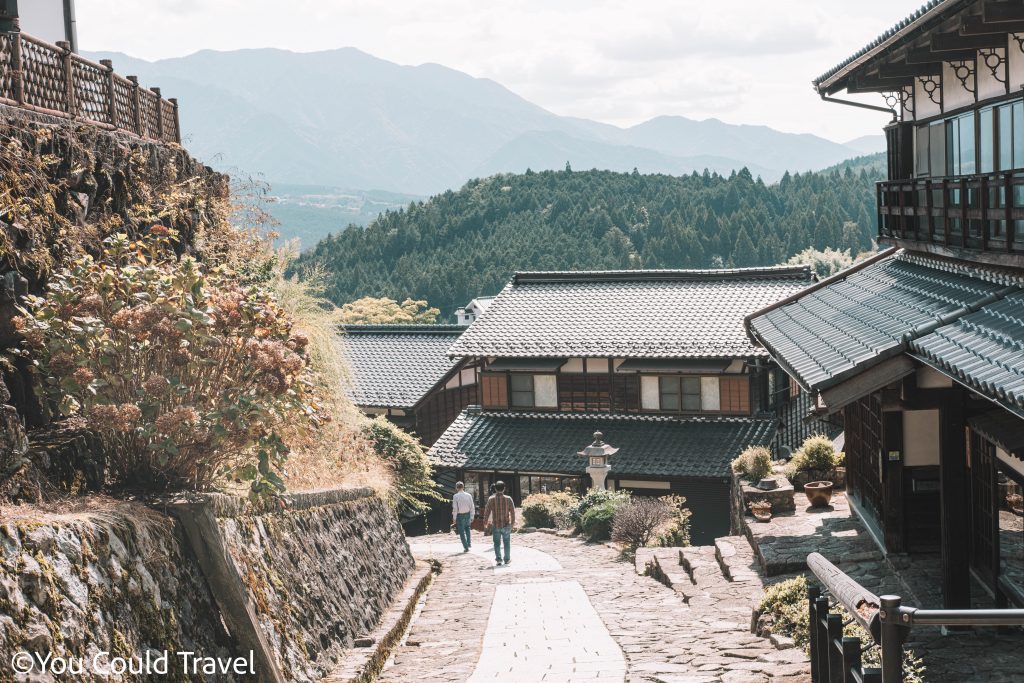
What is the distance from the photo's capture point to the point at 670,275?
33.5 m

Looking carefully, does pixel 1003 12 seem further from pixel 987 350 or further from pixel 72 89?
pixel 72 89

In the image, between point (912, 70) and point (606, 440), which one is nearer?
point (912, 70)

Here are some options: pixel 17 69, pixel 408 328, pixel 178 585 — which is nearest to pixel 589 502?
pixel 17 69

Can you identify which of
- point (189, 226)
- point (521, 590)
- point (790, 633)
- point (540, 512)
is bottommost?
point (540, 512)

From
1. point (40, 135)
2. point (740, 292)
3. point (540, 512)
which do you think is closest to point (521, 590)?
point (40, 135)

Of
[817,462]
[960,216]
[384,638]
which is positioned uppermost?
[960,216]

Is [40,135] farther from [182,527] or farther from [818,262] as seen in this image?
[818,262]

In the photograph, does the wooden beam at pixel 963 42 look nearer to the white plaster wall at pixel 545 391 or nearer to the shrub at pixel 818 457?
the shrub at pixel 818 457

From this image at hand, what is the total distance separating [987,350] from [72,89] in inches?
397

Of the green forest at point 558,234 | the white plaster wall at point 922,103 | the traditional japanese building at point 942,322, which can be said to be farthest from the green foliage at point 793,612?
the green forest at point 558,234

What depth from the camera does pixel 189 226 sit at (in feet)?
43.7

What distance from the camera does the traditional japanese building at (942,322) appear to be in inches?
337

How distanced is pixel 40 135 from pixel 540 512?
17.9m

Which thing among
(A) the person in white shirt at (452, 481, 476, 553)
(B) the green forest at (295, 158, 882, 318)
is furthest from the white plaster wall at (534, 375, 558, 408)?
(B) the green forest at (295, 158, 882, 318)
